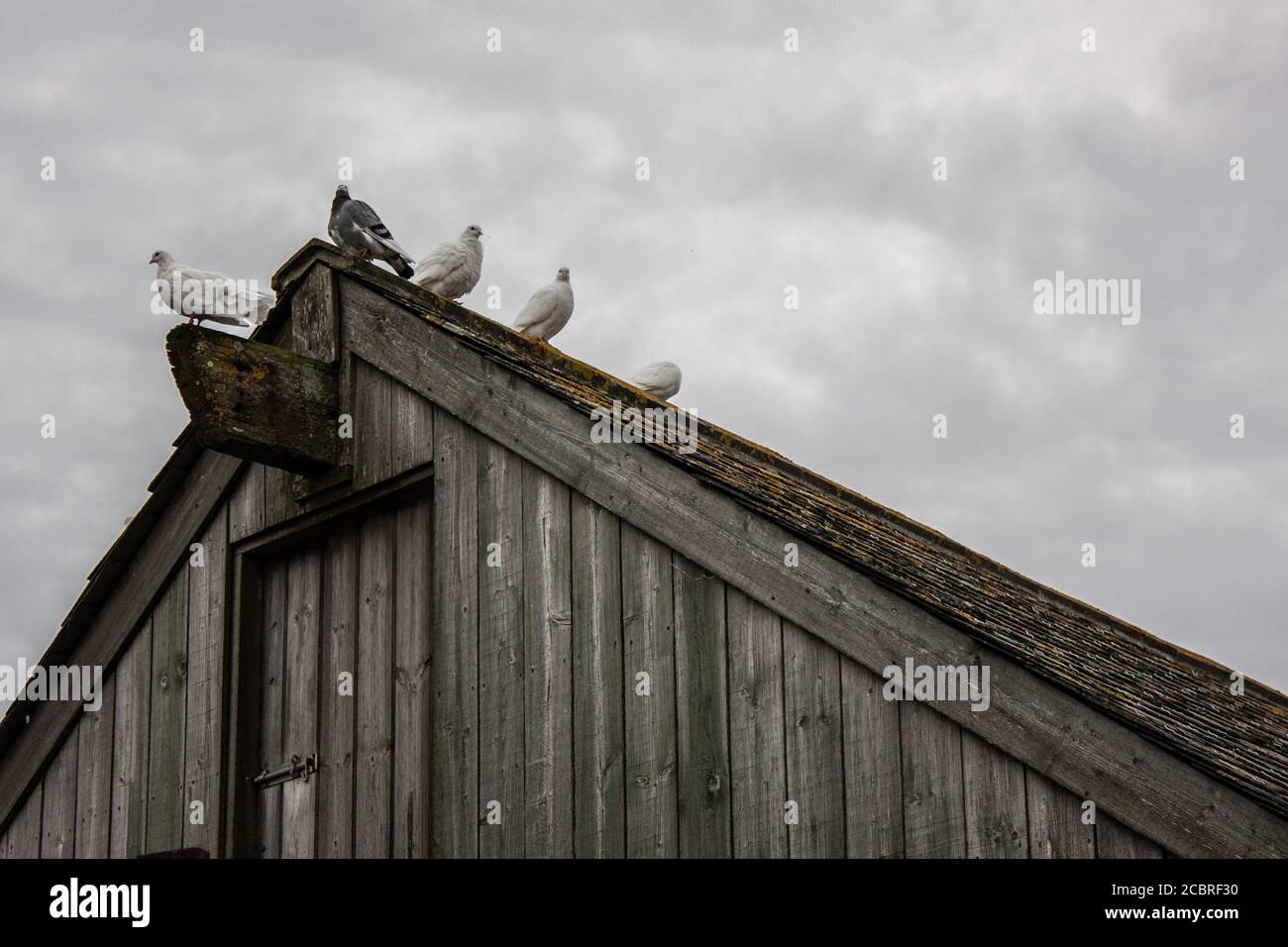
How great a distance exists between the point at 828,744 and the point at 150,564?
3993 mm

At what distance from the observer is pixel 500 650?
6195 millimetres

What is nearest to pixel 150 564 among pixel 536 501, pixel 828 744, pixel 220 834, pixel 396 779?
pixel 220 834

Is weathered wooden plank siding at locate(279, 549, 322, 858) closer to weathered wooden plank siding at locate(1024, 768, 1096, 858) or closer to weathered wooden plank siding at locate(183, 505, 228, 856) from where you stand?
weathered wooden plank siding at locate(183, 505, 228, 856)

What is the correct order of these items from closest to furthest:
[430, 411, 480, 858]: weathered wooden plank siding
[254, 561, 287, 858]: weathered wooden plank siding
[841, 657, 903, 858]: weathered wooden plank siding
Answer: [841, 657, 903, 858]: weathered wooden plank siding < [430, 411, 480, 858]: weathered wooden plank siding < [254, 561, 287, 858]: weathered wooden plank siding

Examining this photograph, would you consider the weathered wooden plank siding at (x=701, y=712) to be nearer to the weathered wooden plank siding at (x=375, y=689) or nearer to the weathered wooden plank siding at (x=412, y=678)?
the weathered wooden plank siding at (x=412, y=678)

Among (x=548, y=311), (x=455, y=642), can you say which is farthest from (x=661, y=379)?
(x=455, y=642)

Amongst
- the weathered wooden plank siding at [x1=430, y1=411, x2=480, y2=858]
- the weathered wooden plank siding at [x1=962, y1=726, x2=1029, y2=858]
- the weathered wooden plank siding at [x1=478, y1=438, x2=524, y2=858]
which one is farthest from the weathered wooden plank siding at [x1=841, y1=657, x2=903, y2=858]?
the weathered wooden plank siding at [x1=430, y1=411, x2=480, y2=858]

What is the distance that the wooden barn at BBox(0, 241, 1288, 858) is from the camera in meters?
4.86

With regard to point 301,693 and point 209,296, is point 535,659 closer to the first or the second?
point 301,693

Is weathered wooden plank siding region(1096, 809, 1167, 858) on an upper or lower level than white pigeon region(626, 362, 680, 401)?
lower

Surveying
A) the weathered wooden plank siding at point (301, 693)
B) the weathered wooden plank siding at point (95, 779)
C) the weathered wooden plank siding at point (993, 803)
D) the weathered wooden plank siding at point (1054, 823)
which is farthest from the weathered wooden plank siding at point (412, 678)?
the weathered wooden plank siding at point (1054, 823)

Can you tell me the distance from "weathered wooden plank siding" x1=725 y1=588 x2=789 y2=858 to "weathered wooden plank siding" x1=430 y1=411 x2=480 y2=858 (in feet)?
4.02

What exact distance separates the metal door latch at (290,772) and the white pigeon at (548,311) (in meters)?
4.52
